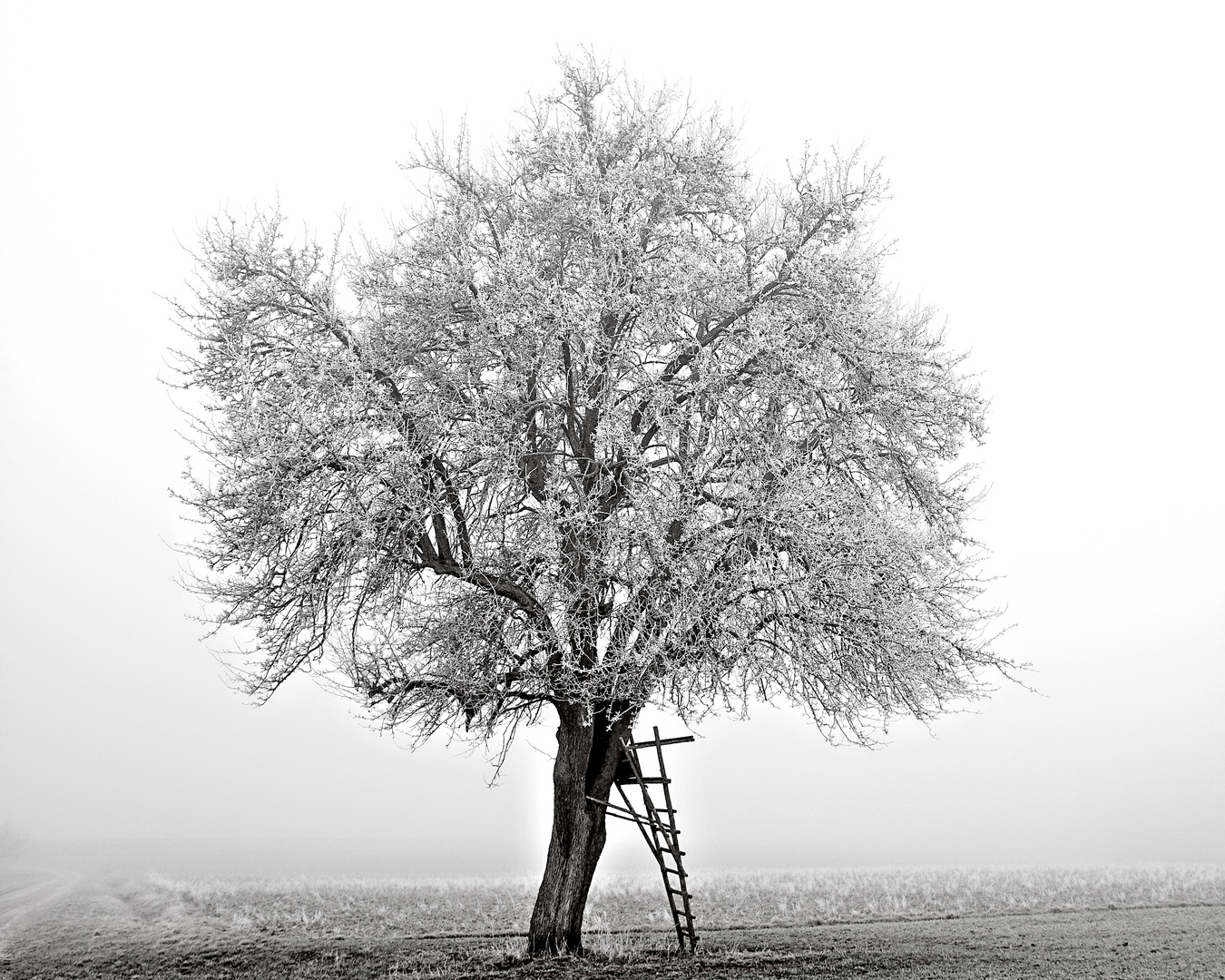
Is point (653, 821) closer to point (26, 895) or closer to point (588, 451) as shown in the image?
point (588, 451)

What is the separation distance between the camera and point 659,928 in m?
15.2

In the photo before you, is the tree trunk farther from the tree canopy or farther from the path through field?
the path through field

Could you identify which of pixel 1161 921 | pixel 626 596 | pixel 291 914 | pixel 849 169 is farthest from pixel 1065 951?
pixel 291 914

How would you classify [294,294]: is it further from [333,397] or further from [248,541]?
[248,541]

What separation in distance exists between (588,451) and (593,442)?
25cm

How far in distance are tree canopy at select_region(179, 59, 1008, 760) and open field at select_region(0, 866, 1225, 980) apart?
10.8 ft

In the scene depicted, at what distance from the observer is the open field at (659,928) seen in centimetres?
1157

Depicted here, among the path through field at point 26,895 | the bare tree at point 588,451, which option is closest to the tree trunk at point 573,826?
the bare tree at point 588,451

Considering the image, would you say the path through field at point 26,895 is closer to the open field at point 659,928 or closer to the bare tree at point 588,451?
the open field at point 659,928

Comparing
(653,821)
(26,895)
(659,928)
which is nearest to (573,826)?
(653,821)

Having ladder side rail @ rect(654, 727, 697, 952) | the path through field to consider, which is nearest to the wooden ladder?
ladder side rail @ rect(654, 727, 697, 952)

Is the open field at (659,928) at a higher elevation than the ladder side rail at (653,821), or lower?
lower

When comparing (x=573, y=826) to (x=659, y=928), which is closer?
(x=573, y=826)

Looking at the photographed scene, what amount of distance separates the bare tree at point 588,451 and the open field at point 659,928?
8.29ft
